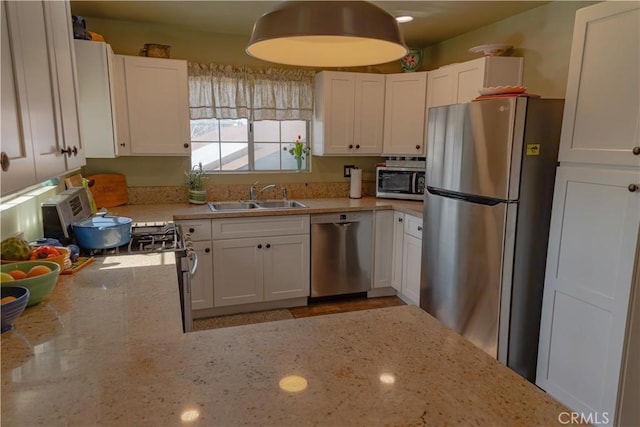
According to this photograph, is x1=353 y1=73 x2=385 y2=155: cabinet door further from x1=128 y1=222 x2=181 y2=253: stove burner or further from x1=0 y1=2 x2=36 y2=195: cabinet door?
x1=0 y1=2 x2=36 y2=195: cabinet door

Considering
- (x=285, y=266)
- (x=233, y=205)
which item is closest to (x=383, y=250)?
(x=285, y=266)

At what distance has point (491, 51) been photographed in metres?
3.00

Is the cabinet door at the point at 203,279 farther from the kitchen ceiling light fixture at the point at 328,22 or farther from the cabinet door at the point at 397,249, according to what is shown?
the kitchen ceiling light fixture at the point at 328,22

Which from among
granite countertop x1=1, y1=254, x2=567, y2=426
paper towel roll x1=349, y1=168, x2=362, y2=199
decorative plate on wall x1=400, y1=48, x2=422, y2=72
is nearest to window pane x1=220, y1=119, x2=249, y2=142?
paper towel roll x1=349, y1=168, x2=362, y2=199

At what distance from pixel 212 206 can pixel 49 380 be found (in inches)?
99.7

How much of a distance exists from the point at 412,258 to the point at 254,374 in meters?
2.57

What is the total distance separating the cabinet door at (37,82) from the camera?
1.07m

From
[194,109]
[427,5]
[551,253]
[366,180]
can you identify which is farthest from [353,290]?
[427,5]

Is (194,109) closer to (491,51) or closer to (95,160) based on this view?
(95,160)

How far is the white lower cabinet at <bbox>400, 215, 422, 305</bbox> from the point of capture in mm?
3239

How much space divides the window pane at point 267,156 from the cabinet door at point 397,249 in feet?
4.15

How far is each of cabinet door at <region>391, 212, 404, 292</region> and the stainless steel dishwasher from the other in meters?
0.21

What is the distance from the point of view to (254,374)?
3.09ft

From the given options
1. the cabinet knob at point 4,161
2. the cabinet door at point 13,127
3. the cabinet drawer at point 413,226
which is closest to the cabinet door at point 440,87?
the cabinet drawer at point 413,226
